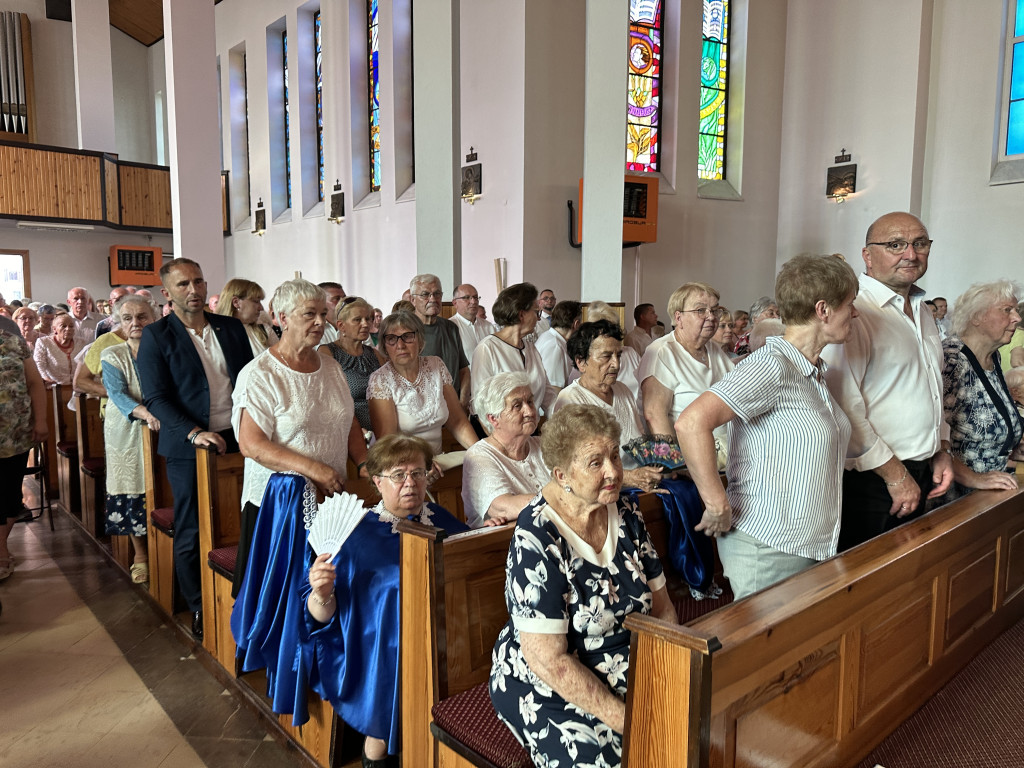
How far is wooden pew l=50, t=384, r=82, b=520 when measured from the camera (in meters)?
5.38

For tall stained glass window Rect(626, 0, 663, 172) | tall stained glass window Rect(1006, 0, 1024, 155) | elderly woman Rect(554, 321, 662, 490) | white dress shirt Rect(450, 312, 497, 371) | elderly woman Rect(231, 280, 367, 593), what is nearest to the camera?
elderly woman Rect(231, 280, 367, 593)

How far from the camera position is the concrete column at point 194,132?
7133 millimetres

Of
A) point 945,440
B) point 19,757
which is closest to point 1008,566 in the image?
point 945,440

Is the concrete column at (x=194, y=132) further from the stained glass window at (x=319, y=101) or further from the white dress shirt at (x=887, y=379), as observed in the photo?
the white dress shirt at (x=887, y=379)

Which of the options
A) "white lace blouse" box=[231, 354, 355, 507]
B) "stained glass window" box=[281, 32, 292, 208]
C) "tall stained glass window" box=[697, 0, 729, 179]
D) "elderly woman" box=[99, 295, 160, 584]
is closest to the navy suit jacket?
"white lace blouse" box=[231, 354, 355, 507]

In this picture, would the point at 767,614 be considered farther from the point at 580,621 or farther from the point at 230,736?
the point at 230,736

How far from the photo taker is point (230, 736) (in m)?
2.79

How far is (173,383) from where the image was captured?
130 inches

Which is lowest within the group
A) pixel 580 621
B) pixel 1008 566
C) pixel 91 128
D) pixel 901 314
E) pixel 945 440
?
pixel 1008 566

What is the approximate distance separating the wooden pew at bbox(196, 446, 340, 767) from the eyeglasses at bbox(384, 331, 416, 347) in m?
0.75

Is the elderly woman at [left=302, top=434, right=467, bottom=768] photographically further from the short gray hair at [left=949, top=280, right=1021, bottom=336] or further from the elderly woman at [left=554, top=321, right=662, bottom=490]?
the short gray hair at [left=949, top=280, right=1021, bottom=336]

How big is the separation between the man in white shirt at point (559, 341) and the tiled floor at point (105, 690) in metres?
2.46

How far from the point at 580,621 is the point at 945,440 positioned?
1.67 m

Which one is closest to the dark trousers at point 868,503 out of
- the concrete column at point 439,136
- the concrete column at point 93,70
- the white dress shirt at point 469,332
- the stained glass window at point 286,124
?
the white dress shirt at point 469,332
